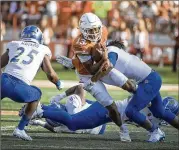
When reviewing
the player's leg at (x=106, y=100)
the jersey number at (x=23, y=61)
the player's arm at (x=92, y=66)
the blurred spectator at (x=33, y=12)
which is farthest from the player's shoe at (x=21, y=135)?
the blurred spectator at (x=33, y=12)

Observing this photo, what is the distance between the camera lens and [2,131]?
8625mm

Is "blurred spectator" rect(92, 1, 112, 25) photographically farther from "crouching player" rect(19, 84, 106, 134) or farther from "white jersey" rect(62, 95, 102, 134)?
"white jersey" rect(62, 95, 102, 134)

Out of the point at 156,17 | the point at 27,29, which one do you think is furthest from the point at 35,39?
the point at 156,17

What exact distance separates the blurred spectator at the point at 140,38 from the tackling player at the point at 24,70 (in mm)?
14326

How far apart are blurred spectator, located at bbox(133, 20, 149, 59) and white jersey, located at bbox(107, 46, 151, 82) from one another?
567 inches

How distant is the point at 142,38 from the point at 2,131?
1450cm

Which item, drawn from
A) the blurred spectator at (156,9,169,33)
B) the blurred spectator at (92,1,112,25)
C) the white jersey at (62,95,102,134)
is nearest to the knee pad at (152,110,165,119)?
the white jersey at (62,95,102,134)

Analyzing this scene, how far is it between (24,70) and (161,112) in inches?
61.1

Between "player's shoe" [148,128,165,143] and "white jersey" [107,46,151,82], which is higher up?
"white jersey" [107,46,151,82]

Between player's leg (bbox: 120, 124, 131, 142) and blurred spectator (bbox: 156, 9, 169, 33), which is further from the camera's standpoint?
blurred spectator (bbox: 156, 9, 169, 33)

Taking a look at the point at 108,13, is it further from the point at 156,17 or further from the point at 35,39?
the point at 35,39

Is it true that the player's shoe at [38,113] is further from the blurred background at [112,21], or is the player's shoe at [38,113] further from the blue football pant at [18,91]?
the blurred background at [112,21]

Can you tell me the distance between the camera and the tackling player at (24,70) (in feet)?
25.8

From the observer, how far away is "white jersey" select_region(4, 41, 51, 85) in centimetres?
801
